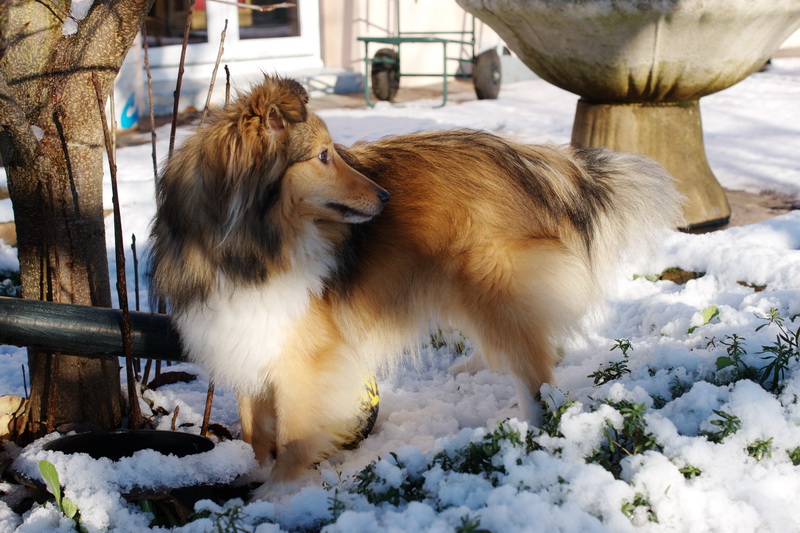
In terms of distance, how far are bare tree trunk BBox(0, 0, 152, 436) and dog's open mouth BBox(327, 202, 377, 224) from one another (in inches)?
36.8

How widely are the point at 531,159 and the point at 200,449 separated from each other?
157 centimetres

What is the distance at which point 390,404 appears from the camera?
3.17 meters

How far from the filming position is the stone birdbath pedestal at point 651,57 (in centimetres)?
404

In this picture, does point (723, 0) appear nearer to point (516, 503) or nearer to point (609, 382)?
point (609, 382)

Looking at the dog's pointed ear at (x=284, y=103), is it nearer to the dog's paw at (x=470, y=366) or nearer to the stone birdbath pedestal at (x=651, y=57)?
the dog's paw at (x=470, y=366)

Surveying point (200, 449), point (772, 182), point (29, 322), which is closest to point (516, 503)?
point (200, 449)

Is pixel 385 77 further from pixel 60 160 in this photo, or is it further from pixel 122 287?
pixel 122 287

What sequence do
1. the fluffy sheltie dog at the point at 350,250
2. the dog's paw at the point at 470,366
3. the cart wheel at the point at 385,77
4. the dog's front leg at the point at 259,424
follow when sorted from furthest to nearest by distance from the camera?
the cart wheel at the point at 385,77 → the dog's paw at the point at 470,366 → the dog's front leg at the point at 259,424 → the fluffy sheltie dog at the point at 350,250

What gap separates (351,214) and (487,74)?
693cm

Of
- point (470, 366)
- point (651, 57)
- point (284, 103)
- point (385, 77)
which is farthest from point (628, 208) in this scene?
point (385, 77)

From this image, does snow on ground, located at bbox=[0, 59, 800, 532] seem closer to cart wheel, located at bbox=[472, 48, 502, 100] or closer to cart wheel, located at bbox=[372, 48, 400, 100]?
cart wheel, located at bbox=[472, 48, 502, 100]

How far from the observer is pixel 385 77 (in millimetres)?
9031

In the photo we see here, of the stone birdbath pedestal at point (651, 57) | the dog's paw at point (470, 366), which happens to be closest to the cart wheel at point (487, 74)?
the stone birdbath pedestal at point (651, 57)

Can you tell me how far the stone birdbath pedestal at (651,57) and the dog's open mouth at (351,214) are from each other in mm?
2029
